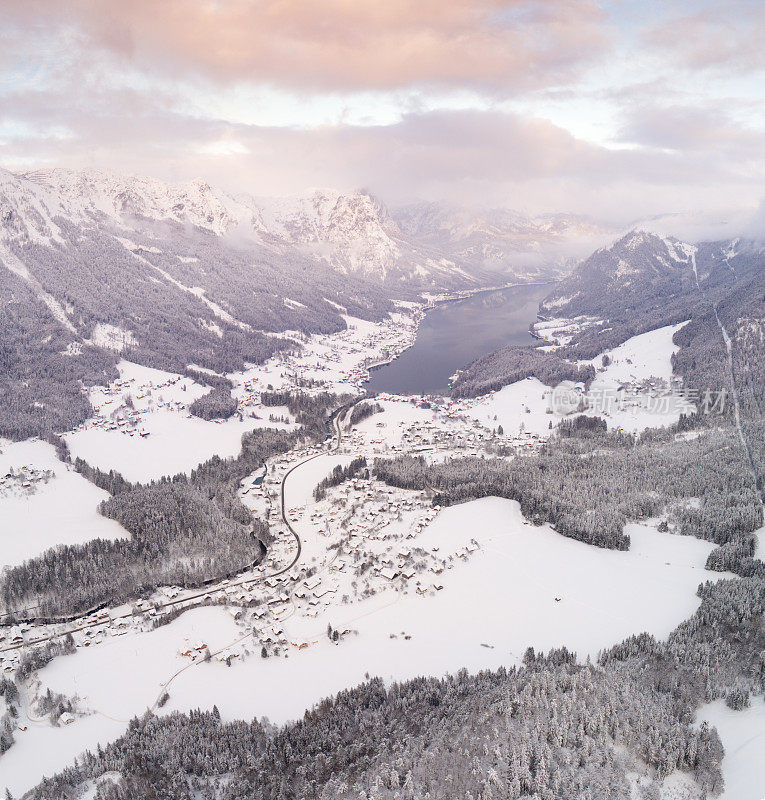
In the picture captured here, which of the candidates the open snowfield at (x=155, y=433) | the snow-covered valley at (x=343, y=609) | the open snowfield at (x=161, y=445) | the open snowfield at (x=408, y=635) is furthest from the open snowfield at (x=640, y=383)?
the open snowfield at (x=161, y=445)

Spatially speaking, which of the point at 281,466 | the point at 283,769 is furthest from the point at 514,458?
the point at 283,769

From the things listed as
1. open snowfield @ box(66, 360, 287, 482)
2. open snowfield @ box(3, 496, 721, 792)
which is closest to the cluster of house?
open snowfield @ box(66, 360, 287, 482)

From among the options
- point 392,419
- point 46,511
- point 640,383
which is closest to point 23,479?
point 46,511

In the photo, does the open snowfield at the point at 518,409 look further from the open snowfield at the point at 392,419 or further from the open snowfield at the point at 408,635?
the open snowfield at the point at 408,635

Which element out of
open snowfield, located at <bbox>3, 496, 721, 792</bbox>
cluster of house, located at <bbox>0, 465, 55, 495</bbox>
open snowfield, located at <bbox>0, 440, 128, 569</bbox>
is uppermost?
cluster of house, located at <bbox>0, 465, 55, 495</bbox>

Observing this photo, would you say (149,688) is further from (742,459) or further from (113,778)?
(742,459)

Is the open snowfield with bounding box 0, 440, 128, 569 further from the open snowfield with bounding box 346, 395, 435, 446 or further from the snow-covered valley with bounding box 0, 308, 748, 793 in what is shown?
the open snowfield with bounding box 346, 395, 435, 446
